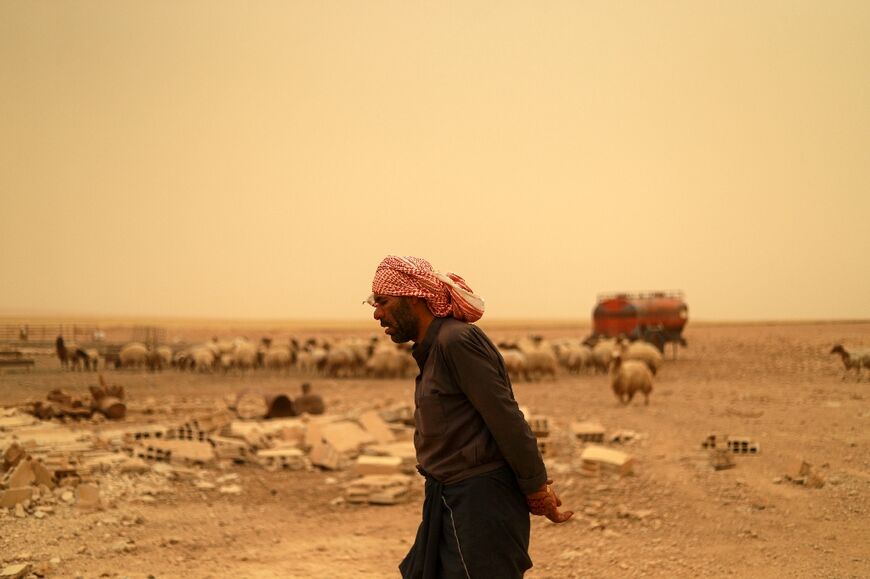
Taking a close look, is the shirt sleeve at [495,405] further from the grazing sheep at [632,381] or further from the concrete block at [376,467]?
the grazing sheep at [632,381]

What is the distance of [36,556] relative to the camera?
6.32 meters

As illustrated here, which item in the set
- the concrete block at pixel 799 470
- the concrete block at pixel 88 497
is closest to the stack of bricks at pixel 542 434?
the concrete block at pixel 799 470

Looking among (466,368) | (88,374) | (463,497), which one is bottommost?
(88,374)

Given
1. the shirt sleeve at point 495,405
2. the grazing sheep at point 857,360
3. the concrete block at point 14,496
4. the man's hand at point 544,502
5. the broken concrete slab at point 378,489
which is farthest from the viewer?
the grazing sheep at point 857,360

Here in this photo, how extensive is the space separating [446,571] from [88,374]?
23494 mm

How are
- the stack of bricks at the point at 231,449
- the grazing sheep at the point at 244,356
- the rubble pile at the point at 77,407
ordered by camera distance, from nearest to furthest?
the stack of bricks at the point at 231,449 → the rubble pile at the point at 77,407 → the grazing sheep at the point at 244,356

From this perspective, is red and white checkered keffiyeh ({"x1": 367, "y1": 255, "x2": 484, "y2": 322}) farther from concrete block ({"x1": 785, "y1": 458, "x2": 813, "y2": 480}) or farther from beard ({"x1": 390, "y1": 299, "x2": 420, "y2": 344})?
concrete block ({"x1": 785, "y1": 458, "x2": 813, "y2": 480})

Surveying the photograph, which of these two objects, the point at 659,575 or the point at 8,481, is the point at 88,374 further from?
the point at 659,575

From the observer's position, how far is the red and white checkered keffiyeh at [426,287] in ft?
11.0

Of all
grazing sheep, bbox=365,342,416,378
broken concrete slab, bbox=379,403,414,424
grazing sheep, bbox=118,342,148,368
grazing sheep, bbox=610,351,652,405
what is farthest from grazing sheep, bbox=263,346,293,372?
grazing sheep, bbox=610,351,652,405

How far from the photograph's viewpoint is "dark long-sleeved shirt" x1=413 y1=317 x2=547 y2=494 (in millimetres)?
3090

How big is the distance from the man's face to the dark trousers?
72 centimetres

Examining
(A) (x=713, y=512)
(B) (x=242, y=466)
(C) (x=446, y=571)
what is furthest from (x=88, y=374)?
(C) (x=446, y=571)

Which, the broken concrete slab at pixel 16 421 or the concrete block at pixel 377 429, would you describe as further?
the concrete block at pixel 377 429
